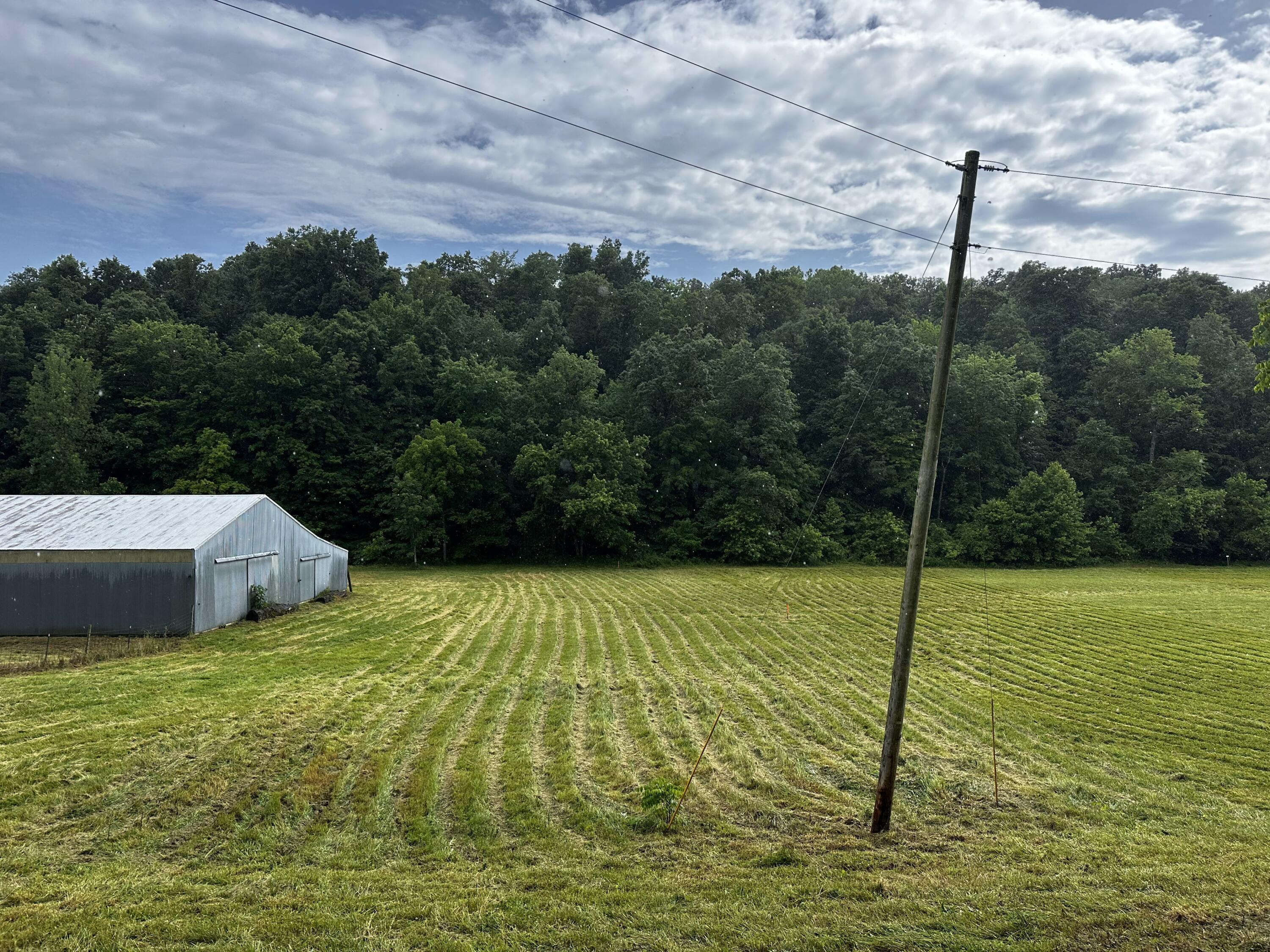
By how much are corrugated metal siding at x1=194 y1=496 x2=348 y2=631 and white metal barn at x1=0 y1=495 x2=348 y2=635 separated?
1.6 inches

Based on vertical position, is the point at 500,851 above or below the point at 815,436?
below

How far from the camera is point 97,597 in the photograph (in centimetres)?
1775

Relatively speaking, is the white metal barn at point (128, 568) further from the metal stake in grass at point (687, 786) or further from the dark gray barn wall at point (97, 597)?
the metal stake in grass at point (687, 786)

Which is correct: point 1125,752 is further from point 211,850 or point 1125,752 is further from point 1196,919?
point 211,850

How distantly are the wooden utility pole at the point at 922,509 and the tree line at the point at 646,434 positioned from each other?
31.0m

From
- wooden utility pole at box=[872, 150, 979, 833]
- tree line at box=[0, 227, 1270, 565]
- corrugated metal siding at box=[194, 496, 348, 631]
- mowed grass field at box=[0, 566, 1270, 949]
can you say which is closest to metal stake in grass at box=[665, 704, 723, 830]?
mowed grass field at box=[0, 566, 1270, 949]

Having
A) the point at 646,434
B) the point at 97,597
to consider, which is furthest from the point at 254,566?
the point at 646,434

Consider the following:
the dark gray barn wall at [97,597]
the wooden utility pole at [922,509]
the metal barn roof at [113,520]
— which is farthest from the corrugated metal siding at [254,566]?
the wooden utility pole at [922,509]

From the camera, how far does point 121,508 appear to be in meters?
21.0

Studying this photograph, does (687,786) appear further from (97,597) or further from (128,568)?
(97,597)

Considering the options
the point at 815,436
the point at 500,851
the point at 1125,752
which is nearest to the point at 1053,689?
the point at 1125,752

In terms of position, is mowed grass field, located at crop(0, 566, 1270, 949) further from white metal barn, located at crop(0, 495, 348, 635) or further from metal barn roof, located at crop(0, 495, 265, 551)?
metal barn roof, located at crop(0, 495, 265, 551)

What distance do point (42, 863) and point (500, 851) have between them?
416cm

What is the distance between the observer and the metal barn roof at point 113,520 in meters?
18.2
